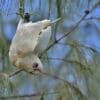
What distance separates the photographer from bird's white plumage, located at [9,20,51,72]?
81 centimetres

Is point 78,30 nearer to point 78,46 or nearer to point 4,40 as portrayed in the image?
point 78,46

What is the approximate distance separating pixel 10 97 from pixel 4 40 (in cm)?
20

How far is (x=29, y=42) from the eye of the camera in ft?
2.66

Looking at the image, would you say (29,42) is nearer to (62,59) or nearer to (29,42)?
(29,42)

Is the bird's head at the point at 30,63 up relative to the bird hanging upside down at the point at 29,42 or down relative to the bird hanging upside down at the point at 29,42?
down

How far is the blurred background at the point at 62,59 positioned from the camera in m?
0.91

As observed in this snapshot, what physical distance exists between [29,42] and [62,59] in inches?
7.8

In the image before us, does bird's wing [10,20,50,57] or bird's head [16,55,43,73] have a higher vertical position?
bird's wing [10,20,50,57]

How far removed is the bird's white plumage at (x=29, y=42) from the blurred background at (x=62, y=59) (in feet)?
0.16

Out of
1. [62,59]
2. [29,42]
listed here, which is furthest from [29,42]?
[62,59]

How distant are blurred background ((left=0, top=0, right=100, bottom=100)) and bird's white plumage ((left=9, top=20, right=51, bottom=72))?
50mm

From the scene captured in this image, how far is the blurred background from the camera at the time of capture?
906 mm

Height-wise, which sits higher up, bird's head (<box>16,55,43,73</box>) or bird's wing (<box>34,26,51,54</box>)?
bird's wing (<box>34,26,51,54</box>)

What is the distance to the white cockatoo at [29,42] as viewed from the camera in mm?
811
